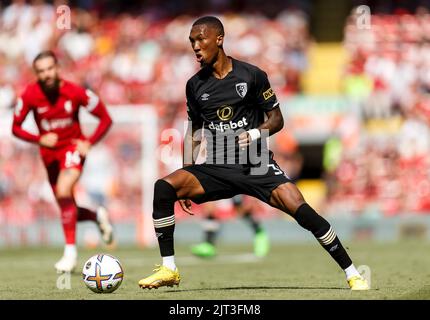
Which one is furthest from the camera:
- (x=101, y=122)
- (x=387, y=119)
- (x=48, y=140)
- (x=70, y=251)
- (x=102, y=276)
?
(x=387, y=119)

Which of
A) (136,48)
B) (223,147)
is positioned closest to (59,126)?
(223,147)

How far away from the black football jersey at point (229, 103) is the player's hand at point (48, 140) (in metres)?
3.26

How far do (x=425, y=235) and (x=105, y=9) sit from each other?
11.0 metres

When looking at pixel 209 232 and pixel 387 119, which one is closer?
pixel 209 232

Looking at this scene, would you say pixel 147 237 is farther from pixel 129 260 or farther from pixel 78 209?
pixel 78 209

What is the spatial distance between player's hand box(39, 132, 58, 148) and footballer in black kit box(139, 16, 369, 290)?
3.20 metres

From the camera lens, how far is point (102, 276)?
867cm

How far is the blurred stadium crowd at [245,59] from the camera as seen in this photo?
66.7 feet

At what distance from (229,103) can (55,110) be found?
3.71 m

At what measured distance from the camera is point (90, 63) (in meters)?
24.1

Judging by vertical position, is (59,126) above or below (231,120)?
above

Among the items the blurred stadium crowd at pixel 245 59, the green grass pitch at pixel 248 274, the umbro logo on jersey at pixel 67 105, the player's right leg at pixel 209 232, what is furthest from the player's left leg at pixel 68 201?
the blurred stadium crowd at pixel 245 59

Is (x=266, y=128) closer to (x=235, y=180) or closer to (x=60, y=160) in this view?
(x=235, y=180)
